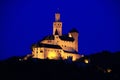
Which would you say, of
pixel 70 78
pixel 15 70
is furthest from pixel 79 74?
pixel 15 70

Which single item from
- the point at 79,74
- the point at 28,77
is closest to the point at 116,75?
the point at 79,74

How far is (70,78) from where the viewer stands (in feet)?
620

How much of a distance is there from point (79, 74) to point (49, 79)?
8.78m

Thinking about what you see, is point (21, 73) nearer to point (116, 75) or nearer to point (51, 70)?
point (51, 70)

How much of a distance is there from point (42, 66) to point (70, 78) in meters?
10.3

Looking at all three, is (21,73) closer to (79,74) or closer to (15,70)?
(15,70)

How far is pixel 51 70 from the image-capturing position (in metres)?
193

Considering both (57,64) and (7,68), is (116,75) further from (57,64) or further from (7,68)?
(7,68)

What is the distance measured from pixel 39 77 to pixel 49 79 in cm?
259

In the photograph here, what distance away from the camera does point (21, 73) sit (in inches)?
7510

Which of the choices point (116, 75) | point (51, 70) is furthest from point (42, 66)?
point (116, 75)

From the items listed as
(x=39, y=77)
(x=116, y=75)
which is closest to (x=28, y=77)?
(x=39, y=77)

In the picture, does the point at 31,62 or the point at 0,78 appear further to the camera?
the point at 31,62

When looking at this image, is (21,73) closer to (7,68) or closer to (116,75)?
(7,68)
